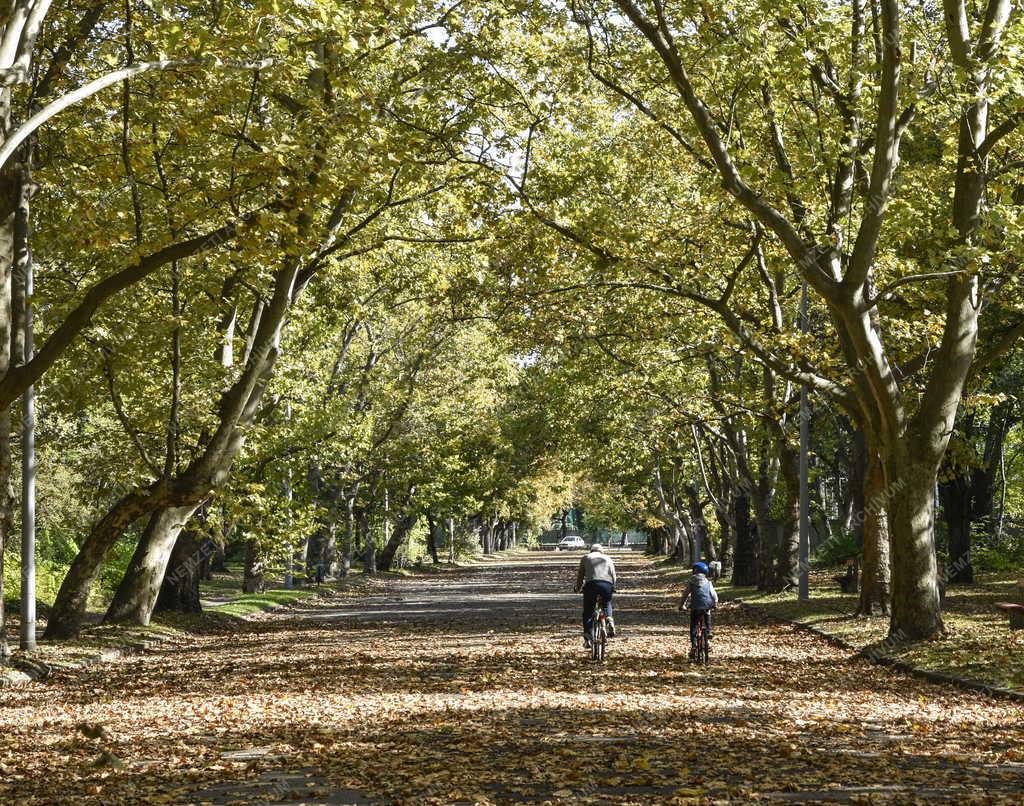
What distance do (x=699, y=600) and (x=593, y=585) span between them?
1530mm

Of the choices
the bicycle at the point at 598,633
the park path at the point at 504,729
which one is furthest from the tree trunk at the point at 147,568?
the bicycle at the point at 598,633

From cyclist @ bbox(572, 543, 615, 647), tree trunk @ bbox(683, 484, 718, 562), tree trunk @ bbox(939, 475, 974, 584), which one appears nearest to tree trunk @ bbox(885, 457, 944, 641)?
cyclist @ bbox(572, 543, 615, 647)

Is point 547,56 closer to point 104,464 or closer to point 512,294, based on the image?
point 512,294

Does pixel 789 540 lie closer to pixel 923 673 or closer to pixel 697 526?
pixel 923 673

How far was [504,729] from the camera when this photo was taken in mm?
10703

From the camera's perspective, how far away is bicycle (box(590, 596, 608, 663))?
16984mm

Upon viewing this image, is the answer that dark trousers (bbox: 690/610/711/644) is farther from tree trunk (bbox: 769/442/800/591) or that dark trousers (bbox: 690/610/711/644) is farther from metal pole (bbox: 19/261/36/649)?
tree trunk (bbox: 769/442/800/591)

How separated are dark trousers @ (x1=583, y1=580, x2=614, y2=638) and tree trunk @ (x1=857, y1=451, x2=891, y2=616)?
6936 millimetres

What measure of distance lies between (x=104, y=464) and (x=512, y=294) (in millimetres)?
7784

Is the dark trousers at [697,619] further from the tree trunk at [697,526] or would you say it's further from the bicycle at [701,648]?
the tree trunk at [697,526]

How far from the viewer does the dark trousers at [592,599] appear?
1702 cm

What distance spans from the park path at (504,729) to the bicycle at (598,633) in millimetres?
259

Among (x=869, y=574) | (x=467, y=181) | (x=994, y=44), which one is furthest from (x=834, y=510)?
(x=994, y=44)

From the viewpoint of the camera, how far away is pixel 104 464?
20594 mm
